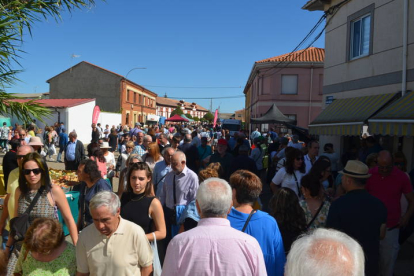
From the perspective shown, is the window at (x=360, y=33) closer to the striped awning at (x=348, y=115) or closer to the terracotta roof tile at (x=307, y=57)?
the striped awning at (x=348, y=115)

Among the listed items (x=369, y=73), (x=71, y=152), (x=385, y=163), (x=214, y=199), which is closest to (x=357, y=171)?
(x=385, y=163)

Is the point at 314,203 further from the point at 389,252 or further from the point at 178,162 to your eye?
the point at 178,162

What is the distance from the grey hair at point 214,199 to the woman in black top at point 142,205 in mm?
1161

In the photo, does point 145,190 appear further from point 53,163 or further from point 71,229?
point 53,163

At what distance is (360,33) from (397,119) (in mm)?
4272

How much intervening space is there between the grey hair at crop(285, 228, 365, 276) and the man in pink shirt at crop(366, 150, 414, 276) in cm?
322

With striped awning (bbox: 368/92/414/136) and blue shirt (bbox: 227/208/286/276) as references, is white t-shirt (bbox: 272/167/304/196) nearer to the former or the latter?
blue shirt (bbox: 227/208/286/276)

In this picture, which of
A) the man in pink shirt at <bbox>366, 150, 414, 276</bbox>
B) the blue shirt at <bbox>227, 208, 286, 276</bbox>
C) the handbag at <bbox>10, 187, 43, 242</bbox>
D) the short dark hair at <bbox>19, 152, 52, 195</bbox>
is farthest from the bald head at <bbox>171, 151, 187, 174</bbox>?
the man in pink shirt at <bbox>366, 150, 414, 276</bbox>

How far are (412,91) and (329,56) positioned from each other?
448 cm

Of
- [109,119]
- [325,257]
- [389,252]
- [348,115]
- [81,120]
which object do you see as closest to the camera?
[325,257]

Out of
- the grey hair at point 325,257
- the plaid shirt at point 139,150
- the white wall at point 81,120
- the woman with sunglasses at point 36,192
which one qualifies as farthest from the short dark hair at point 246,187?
the white wall at point 81,120

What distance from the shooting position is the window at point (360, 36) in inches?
366

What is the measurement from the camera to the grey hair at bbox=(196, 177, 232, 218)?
217 centimetres

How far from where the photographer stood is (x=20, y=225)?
3020 mm
